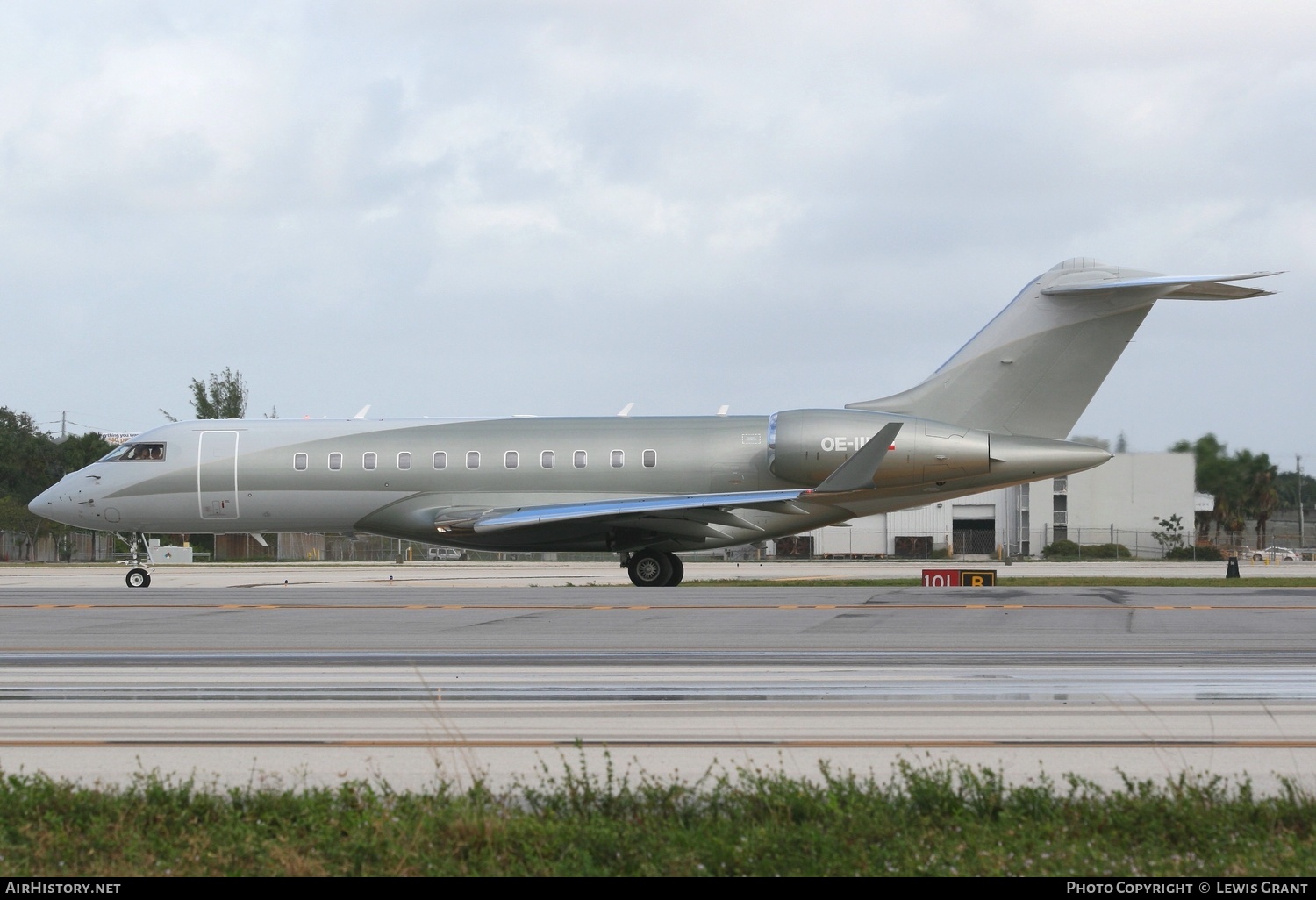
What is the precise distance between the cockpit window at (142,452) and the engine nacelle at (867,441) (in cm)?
1428

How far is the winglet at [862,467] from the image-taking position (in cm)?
2525

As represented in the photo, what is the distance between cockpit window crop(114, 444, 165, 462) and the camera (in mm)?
29953

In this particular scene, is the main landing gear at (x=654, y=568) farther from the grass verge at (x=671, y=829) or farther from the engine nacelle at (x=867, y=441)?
the grass verge at (x=671, y=829)

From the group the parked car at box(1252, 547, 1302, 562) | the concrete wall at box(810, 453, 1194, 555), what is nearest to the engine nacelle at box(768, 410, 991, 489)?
the concrete wall at box(810, 453, 1194, 555)

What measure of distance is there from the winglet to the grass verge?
18.7 m

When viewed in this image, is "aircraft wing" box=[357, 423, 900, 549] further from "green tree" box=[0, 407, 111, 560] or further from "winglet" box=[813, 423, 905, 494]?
"green tree" box=[0, 407, 111, 560]

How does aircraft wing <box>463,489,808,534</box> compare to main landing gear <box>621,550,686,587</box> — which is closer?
aircraft wing <box>463,489,808,534</box>

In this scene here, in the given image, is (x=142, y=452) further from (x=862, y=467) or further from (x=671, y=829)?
(x=671, y=829)


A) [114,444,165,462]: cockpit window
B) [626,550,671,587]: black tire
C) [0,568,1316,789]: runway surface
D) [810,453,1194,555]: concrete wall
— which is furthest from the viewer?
[810,453,1194,555]: concrete wall

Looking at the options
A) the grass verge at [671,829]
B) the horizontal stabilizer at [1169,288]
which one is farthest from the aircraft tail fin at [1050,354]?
the grass verge at [671,829]

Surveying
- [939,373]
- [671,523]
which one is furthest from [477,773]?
[939,373]

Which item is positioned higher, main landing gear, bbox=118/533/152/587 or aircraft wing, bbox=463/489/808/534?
aircraft wing, bbox=463/489/808/534

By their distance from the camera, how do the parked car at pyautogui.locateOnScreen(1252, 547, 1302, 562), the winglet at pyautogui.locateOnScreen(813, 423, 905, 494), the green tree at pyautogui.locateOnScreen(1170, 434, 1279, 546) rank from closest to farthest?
the winglet at pyautogui.locateOnScreen(813, 423, 905, 494)
the green tree at pyautogui.locateOnScreen(1170, 434, 1279, 546)
the parked car at pyautogui.locateOnScreen(1252, 547, 1302, 562)

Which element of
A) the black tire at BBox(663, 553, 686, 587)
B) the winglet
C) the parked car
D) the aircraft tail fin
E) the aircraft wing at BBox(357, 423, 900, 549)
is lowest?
the parked car
